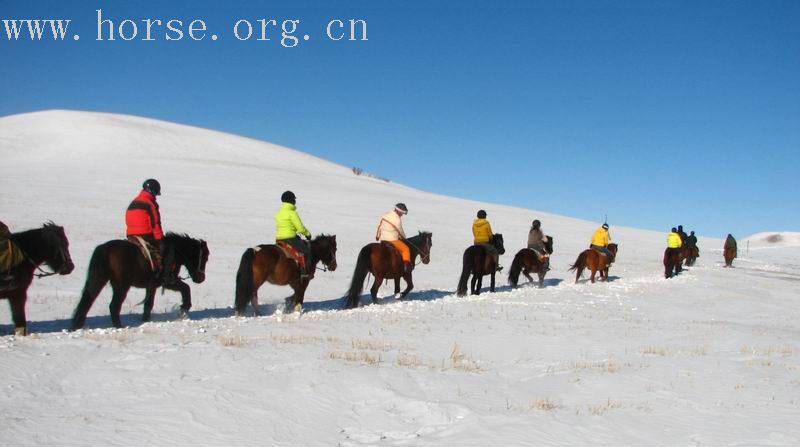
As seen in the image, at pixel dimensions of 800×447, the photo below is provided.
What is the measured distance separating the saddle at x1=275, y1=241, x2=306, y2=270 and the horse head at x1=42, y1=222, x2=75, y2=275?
12.4 ft

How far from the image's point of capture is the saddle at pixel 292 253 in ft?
40.0

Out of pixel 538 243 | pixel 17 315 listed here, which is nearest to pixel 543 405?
pixel 17 315

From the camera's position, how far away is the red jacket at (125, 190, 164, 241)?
10.2 meters

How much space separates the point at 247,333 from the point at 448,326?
379cm

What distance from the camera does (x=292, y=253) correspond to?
12.3 m

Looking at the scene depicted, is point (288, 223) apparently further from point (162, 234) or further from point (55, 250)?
point (55, 250)

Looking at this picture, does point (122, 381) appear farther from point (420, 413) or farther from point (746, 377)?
point (746, 377)

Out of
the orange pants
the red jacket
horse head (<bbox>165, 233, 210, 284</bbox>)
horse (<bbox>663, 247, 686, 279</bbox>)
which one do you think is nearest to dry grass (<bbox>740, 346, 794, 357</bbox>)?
the orange pants

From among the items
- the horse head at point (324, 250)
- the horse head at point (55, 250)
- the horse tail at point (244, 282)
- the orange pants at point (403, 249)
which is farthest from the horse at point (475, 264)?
the horse head at point (55, 250)

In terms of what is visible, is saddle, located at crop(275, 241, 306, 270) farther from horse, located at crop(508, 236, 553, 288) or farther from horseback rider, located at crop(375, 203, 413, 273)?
horse, located at crop(508, 236, 553, 288)

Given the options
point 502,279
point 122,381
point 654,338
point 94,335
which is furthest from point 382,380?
point 502,279

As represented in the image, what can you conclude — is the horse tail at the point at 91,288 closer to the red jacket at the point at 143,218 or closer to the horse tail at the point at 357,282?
the red jacket at the point at 143,218

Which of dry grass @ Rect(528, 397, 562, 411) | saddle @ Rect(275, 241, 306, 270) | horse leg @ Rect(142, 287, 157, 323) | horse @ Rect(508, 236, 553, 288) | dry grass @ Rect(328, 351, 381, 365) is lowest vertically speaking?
dry grass @ Rect(528, 397, 562, 411)

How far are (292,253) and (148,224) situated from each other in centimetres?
290
